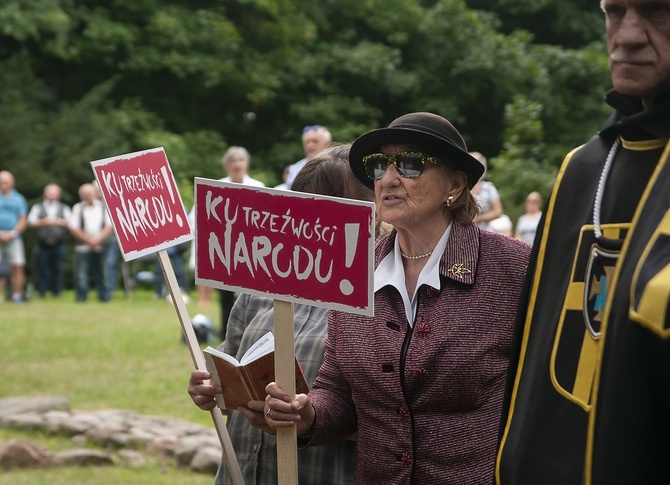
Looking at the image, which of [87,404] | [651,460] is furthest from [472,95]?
[651,460]

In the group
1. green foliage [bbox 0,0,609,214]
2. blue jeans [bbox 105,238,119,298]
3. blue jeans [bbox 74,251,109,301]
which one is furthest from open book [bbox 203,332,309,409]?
green foliage [bbox 0,0,609,214]

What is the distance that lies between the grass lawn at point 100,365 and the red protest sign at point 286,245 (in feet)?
12.2

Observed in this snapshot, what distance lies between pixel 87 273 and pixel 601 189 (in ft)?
54.5

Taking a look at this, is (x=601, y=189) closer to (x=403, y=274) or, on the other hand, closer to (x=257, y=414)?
(x=403, y=274)

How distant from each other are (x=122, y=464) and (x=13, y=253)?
10780 millimetres

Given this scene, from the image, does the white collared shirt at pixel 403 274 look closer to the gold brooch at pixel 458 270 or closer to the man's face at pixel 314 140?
the gold brooch at pixel 458 270

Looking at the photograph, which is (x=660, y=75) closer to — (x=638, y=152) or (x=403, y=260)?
(x=638, y=152)

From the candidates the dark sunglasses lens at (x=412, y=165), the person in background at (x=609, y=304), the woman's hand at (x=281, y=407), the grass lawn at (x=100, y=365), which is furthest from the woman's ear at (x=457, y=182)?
the grass lawn at (x=100, y=365)

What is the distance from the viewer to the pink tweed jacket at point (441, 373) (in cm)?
296

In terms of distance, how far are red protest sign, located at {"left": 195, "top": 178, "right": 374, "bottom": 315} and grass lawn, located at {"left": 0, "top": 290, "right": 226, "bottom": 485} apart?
12.2ft

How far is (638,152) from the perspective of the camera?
6.22ft

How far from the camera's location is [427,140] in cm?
306

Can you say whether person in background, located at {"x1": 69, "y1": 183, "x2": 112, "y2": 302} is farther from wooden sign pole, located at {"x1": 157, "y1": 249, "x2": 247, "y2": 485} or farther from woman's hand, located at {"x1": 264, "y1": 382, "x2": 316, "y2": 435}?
woman's hand, located at {"x1": 264, "y1": 382, "x2": 316, "y2": 435}

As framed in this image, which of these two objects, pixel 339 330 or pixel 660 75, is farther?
pixel 339 330
